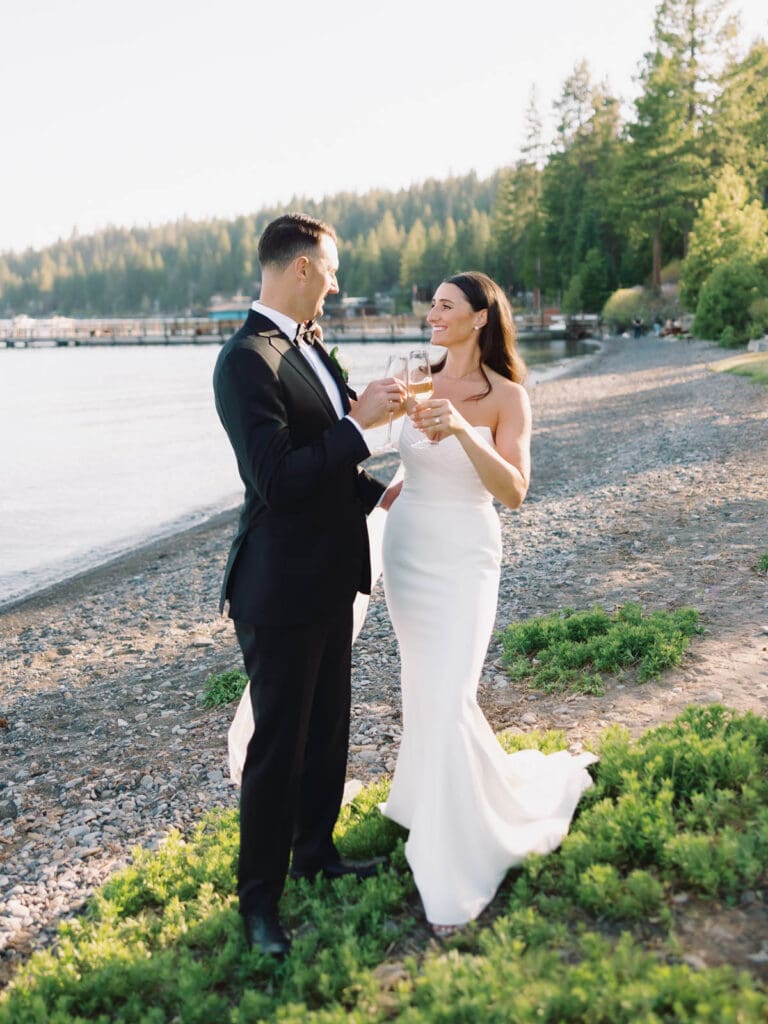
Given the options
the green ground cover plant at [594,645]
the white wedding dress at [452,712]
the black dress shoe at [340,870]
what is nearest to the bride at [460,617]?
the white wedding dress at [452,712]

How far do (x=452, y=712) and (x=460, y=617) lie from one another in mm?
399

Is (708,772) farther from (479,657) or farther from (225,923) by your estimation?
(225,923)

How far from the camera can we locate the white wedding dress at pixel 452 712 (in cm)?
376

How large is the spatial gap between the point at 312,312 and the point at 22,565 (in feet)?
44.6

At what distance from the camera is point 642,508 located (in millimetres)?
11875

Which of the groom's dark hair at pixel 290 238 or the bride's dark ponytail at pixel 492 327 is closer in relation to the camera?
the groom's dark hair at pixel 290 238

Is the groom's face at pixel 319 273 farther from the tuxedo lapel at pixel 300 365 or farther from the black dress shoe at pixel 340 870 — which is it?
the black dress shoe at pixel 340 870

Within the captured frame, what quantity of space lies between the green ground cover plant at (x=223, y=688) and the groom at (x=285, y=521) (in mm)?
3591

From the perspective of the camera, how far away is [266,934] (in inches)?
144

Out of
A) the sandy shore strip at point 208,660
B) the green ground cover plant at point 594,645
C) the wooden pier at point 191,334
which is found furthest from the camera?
the wooden pier at point 191,334

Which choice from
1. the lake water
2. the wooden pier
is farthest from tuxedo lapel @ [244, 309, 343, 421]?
the wooden pier

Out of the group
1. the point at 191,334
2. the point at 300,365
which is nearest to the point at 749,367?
the point at 300,365

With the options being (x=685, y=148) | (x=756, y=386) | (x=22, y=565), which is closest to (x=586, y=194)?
(x=685, y=148)

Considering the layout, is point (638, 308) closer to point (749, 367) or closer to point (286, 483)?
point (749, 367)
